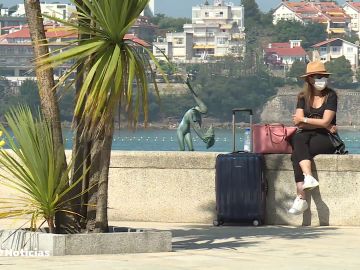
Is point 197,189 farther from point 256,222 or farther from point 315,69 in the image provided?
point 315,69

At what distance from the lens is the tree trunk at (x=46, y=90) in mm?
9906

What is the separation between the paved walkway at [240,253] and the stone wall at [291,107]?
16298 cm

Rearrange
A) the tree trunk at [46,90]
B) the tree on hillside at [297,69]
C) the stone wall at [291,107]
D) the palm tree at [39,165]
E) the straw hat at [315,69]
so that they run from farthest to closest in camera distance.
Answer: the tree on hillside at [297,69], the stone wall at [291,107], the straw hat at [315,69], the tree trunk at [46,90], the palm tree at [39,165]

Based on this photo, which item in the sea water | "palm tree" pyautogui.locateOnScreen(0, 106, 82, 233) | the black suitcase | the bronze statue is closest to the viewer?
"palm tree" pyautogui.locateOnScreen(0, 106, 82, 233)

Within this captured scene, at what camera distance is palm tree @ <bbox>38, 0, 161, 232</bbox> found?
941cm

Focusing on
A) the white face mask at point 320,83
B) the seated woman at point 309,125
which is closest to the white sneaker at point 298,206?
the seated woman at point 309,125

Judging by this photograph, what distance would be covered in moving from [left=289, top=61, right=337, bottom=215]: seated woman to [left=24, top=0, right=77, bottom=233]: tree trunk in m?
2.47

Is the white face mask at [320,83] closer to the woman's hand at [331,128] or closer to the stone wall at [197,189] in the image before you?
the woman's hand at [331,128]

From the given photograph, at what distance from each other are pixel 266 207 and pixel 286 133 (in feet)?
2.15

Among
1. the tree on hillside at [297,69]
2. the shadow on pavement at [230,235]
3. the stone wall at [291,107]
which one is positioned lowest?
the stone wall at [291,107]

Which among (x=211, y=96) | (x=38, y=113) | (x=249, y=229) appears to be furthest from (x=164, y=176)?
(x=211, y=96)

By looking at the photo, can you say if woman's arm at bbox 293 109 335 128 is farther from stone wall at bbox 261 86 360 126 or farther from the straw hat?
stone wall at bbox 261 86 360 126

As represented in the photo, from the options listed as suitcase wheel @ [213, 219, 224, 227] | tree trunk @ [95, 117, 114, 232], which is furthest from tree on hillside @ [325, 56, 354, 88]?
tree trunk @ [95, 117, 114, 232]

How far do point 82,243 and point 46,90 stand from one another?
1.18 metres
